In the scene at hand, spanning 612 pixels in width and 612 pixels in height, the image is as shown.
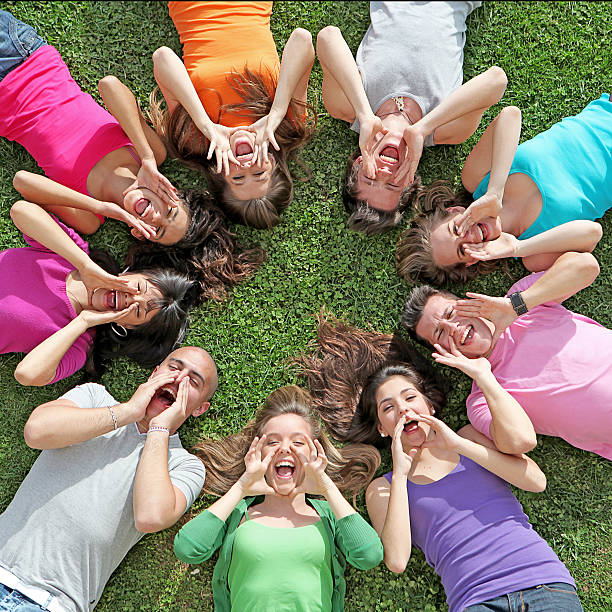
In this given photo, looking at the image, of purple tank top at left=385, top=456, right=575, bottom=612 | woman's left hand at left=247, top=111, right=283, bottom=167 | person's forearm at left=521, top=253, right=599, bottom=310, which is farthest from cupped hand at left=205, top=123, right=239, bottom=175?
purple tank top at left=385, top=456, right=575, bottom=612

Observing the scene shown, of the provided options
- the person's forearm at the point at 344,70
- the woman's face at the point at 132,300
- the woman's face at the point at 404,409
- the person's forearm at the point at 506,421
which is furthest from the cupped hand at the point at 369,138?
the woman's face at the point at 132,300

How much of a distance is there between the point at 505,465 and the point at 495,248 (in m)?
1.58

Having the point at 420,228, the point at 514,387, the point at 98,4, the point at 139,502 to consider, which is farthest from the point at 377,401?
the point at 98,4

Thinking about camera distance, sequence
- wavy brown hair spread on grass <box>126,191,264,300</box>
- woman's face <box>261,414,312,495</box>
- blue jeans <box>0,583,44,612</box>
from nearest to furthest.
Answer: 1. blue jeans <box>0,583,44,612</box>
2. woman's face <box>261,414,312,495</box>
3. wavy brown hair spread on grass <box>126,191,264,300</box>

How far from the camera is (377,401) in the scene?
13.6 ft

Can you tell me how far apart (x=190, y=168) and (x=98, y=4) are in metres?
1.63

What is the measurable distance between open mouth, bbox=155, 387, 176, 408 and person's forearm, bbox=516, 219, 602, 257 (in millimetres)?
2777

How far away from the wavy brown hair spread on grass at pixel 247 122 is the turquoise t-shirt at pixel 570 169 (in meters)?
1.73

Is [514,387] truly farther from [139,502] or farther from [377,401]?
[139,502]

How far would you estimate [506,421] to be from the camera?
388 cm

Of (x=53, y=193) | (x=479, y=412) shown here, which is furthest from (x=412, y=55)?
(x=53, y=193)

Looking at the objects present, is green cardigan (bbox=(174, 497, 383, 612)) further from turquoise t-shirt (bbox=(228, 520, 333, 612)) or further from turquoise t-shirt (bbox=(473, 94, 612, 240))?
turquoise t-shirt (bbox=(473, 94, 612, 240))

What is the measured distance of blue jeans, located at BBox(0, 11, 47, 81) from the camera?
163 inches

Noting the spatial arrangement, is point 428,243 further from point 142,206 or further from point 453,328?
point 142,206
